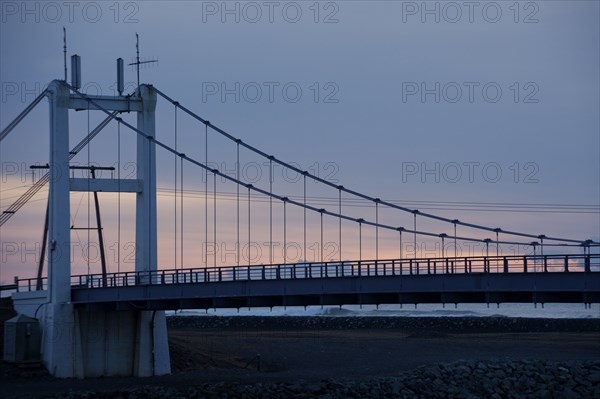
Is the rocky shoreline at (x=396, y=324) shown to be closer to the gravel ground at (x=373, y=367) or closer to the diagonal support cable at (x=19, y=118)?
the gravel ground at (x=373, y=367)

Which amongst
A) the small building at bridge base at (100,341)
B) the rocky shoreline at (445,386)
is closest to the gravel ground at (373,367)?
the rocky shoreline at (445,386)

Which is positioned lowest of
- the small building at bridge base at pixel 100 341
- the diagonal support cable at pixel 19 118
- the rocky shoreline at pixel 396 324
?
the rocky shoreline at pixel 396 324

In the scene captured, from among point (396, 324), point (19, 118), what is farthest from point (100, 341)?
point (396, 324)

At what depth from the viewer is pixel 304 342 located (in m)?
103

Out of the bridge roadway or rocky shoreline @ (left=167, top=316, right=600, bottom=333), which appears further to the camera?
rocky shoreline @ (left=167, top=316, right=600, bottom=333)

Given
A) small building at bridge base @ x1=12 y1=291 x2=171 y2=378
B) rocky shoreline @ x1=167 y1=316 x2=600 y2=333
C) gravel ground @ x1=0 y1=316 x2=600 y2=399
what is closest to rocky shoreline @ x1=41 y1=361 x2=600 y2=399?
gravel ground @ x1=0 y1=316 x2=600 y2=399

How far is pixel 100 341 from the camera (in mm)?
67000

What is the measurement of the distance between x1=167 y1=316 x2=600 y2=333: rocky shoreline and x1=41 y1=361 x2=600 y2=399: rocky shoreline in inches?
1959

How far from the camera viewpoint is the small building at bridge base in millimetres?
65375

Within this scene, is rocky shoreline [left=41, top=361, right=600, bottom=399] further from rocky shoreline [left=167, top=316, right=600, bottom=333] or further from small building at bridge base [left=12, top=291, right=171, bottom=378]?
rocky shoreline [left=167, top=316, right=600, bottom=333]

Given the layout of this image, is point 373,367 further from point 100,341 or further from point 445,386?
point 100,341

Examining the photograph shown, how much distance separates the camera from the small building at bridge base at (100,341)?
214 ft

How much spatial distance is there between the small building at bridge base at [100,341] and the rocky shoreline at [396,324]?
56.3 meters

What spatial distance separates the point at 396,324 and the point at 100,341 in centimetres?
6723
